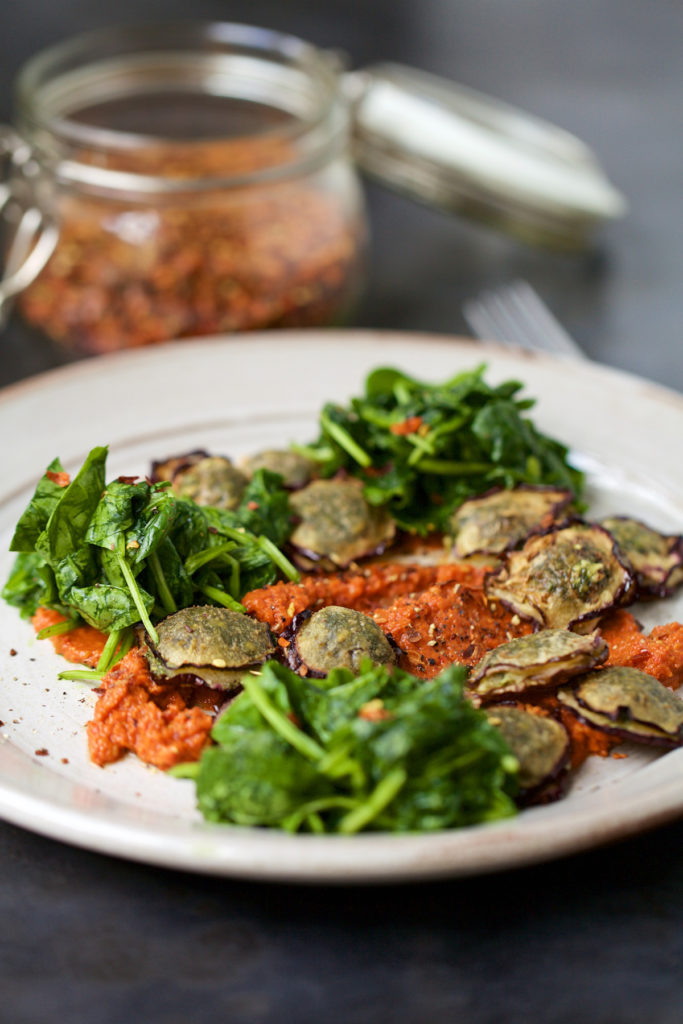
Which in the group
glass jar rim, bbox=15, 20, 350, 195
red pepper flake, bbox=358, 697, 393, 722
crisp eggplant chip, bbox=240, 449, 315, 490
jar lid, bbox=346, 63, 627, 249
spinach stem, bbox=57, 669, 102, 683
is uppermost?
glass jar rim, bbox=15, 20, 350, 195

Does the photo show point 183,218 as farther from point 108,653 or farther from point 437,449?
point 108,653

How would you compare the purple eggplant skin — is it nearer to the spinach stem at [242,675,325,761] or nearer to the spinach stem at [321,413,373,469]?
the spinach stem at [321,413,373,469]

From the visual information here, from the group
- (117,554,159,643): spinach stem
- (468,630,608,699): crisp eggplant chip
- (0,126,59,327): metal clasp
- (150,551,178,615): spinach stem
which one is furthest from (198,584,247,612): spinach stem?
(0,126,59,327): metal clasp

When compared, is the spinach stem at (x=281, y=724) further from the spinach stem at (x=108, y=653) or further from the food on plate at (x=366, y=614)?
the spinach stem at (x=108, y=653)

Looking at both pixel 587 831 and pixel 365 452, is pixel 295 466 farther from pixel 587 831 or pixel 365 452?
pixel 587 831

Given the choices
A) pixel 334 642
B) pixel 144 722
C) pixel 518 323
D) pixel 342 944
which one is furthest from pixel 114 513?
pixel 518 323
